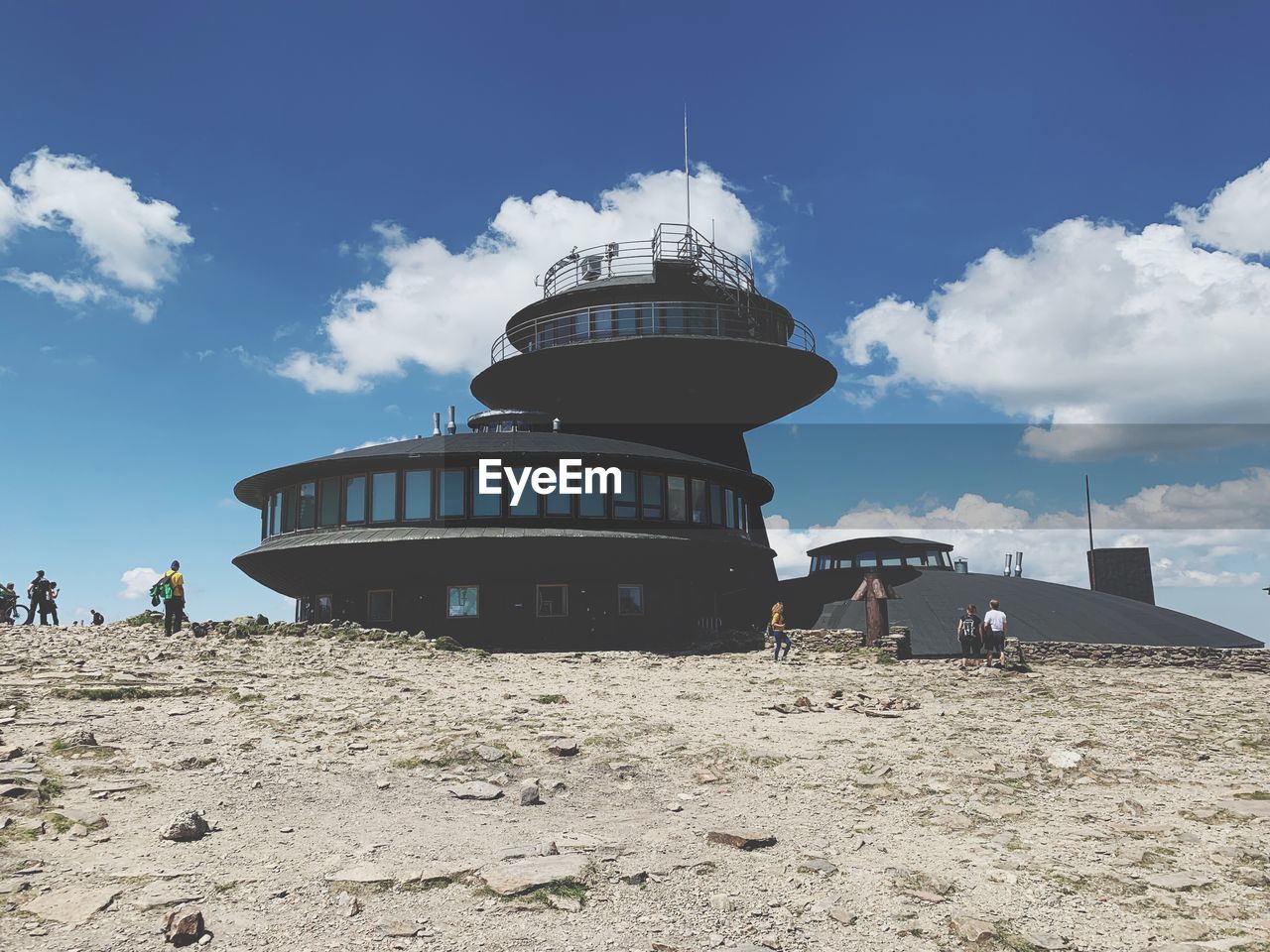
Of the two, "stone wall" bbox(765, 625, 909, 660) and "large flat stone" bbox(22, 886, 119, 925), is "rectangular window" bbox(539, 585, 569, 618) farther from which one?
"large flat stone" bbox(22, 886, 119, 925)

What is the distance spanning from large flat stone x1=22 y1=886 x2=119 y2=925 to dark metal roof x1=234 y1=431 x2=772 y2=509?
24045 millimetres

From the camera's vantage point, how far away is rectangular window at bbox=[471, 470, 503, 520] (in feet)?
106

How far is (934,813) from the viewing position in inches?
475

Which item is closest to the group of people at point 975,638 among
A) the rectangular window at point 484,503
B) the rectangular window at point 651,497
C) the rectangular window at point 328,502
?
the rectangular window at point 651,497

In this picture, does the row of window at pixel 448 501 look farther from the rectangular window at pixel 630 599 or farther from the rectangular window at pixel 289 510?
the rectangular window at pixel 630 599

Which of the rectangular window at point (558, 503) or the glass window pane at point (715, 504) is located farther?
the glass window pane at point (715, 504)

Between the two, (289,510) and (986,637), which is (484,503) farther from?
(986,637)

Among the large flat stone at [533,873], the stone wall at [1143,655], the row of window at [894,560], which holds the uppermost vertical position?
the row of window at [894,560]

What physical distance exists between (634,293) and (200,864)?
137 feet

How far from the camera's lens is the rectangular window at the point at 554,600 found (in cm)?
3300

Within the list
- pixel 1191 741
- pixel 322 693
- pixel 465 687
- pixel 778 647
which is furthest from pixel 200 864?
pixel 778 647

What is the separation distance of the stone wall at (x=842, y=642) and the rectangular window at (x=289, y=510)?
1902 cm

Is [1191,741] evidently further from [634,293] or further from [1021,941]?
[634,293]

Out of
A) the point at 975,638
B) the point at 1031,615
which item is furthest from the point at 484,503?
the point at 1031,615
